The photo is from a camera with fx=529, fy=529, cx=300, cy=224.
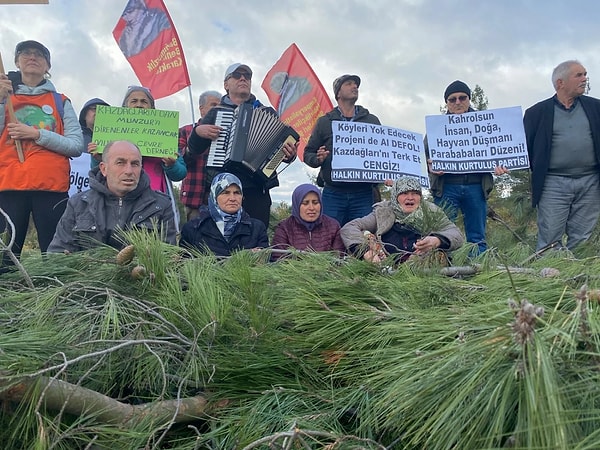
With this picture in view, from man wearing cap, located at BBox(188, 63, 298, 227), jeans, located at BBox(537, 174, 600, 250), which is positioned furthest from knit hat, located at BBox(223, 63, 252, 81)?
jeans, located at BBox(537, 174, 600, 250)

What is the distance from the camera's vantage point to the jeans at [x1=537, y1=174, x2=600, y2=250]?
14.0 ft

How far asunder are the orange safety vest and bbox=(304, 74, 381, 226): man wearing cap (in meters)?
1.99

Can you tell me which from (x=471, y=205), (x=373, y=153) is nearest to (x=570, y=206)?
(x=471, y=205)

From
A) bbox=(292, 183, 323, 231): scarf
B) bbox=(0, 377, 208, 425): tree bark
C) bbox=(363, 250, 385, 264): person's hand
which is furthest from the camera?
bbox=(292, 183, 323, 231): scarf

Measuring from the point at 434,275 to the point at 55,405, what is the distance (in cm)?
114

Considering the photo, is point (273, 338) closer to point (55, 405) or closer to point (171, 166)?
point (55, 405)

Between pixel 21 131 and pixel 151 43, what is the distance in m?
3.30

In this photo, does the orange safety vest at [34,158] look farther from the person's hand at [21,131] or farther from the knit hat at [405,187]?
the knit hat at [405,187]

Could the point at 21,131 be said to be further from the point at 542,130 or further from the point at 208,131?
the point at 542,130

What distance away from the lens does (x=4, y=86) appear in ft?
11.3

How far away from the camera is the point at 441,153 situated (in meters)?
4.64

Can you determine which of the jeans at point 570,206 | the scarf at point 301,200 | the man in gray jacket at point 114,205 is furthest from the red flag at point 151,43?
the jeans at point 570,206

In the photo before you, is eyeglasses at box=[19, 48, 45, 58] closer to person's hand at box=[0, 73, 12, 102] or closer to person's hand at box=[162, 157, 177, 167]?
person's hand at box=[0, 73, 12, 102]

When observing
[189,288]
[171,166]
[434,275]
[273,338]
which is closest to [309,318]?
[273,338]
